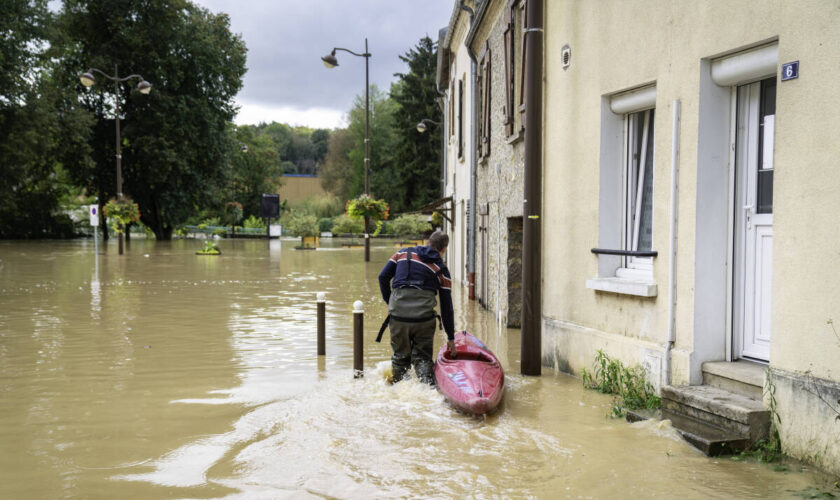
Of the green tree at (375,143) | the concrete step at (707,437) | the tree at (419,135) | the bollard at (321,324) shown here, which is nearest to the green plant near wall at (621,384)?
the concrete step at (707,437)

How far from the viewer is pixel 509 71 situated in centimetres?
1079

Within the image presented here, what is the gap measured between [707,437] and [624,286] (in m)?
1.93

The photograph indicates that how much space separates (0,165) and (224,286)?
890 inches

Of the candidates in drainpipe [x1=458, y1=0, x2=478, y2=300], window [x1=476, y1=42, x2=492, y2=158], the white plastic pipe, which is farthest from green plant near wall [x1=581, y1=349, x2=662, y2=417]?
drainpipe [x1=458, y1=0, x2=478, y2=300]

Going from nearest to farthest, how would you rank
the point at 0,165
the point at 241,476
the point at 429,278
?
1. the point at 241,476
2. the point at 429,278
3. the point at 0,165

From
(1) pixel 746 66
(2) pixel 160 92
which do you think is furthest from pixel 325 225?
(1) pixel 746 66

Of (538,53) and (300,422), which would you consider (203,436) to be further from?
(538,53)

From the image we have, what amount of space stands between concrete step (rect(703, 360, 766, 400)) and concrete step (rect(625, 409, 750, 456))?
44 centimetres

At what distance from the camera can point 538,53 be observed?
7.61 meters

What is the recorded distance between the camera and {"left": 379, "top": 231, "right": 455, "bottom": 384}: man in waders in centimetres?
689

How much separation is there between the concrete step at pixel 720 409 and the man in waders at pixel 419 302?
2.20 m

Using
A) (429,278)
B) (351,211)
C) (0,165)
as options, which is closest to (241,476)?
(429,278)

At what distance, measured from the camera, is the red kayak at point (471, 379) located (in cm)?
588

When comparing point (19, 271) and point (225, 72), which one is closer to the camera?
point (19, 271)
